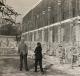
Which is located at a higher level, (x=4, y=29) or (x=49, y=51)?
(x=4, y=29)

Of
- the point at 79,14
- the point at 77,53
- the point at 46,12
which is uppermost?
the point at 46,12

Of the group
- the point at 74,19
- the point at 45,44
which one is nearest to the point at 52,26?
the point at 45,44

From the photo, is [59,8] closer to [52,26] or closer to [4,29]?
[52,26]

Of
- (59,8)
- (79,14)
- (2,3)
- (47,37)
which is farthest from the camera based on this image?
(47,37)

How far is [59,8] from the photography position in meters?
30.7

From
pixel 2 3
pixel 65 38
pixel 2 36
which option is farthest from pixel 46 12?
pixel 2 36

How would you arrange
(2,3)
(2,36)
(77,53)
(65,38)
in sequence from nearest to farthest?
(2,3) < (77,53) < (65,38) < (2,36)

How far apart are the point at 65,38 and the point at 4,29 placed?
187 ft

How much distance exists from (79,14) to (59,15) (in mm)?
7931

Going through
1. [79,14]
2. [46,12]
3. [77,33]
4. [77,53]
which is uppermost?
[46,12]

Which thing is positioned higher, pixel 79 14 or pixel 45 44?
pixel 79 14

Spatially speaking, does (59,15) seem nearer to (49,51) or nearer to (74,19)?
(49,51)

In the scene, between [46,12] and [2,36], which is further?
[2,36]

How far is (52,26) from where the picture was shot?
3434 cm
